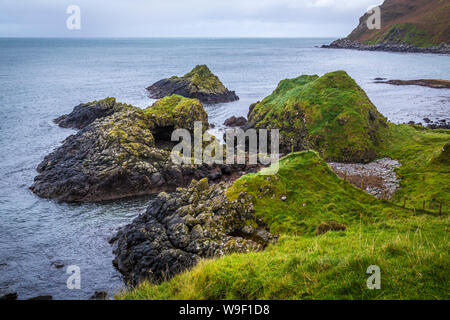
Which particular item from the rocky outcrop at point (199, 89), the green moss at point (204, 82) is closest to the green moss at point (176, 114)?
the rocky outcrop at point (199, 89)

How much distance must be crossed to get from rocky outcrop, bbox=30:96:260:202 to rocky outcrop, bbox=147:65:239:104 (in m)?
41.2

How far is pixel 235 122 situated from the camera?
61.5m

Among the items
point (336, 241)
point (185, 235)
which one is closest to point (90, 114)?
point (185, 235)

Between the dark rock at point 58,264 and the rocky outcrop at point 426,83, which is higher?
the rocky outcrop at point 426,83

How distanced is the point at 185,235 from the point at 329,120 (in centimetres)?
3032

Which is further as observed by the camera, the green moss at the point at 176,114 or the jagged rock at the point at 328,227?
the green moss at the point at 176,114

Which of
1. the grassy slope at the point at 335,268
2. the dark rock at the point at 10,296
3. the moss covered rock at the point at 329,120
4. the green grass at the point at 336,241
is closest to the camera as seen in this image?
the grassy slope at the point at 335,268

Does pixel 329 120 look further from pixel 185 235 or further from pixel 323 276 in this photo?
pixel 323 276

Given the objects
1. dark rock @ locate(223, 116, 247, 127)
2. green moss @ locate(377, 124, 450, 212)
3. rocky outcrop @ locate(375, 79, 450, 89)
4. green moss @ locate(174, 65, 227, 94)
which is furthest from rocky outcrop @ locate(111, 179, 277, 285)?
rocky outcrop @ locate(375, 79, 450, 89)

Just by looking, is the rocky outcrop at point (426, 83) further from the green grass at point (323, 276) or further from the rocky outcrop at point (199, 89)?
the green grass at point (323, 276)

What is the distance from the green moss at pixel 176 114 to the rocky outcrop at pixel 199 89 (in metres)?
35.3

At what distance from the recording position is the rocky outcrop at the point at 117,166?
114ft

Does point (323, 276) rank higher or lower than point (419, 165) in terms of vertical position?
higher

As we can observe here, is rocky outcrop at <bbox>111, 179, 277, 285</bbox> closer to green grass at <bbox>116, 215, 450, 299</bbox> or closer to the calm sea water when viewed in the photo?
the calm sea water
